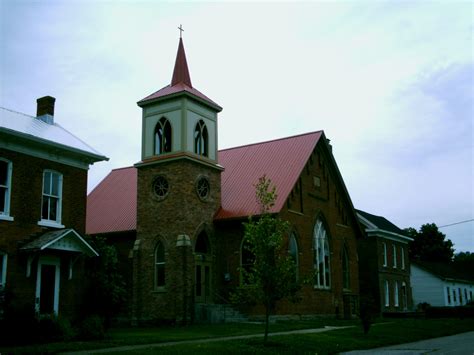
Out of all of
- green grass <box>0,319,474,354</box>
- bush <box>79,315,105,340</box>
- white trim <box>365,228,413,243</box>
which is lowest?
green grass <box>0,319,474,354</box>

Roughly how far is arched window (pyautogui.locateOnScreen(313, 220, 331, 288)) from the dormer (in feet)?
26.4

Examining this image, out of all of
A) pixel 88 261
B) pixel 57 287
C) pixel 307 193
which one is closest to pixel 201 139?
pixel 307 193

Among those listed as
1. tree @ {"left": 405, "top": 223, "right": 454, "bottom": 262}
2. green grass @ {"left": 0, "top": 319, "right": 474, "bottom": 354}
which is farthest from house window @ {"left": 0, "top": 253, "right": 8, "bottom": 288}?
tree @ {"left": 405, "top": 223, "right": 454, "bottom": 262}

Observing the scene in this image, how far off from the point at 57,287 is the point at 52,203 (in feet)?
10.7

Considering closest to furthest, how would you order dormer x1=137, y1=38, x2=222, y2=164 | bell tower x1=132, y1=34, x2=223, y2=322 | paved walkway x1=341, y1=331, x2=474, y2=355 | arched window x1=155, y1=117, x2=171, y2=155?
paved walkway x1=341, y1=331, x2=474, y2=355 < bell tower x1=132, y1=34, x2=223, y2=322 < dormer x1=137, y1=38, x2=222, y2=164 < arched window x1=155, y1=117, x2=171, y2=155

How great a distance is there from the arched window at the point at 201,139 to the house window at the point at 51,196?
9.65 m

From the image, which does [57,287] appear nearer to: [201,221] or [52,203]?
[52,203]

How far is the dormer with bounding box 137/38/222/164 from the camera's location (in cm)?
3095

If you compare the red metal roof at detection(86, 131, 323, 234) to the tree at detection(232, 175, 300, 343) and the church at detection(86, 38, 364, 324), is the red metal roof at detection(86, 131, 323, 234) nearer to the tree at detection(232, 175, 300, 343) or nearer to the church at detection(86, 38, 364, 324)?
the church at detection(86, 38, 364, 324)

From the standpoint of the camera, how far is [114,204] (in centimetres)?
3784

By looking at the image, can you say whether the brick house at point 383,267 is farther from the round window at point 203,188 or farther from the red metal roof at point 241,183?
the round window at point 203,188

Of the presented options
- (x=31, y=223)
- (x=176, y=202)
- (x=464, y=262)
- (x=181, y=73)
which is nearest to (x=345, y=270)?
(x=176, y=202)

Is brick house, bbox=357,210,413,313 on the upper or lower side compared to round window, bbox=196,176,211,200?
lower

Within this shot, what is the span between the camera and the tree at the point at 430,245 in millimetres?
85312
